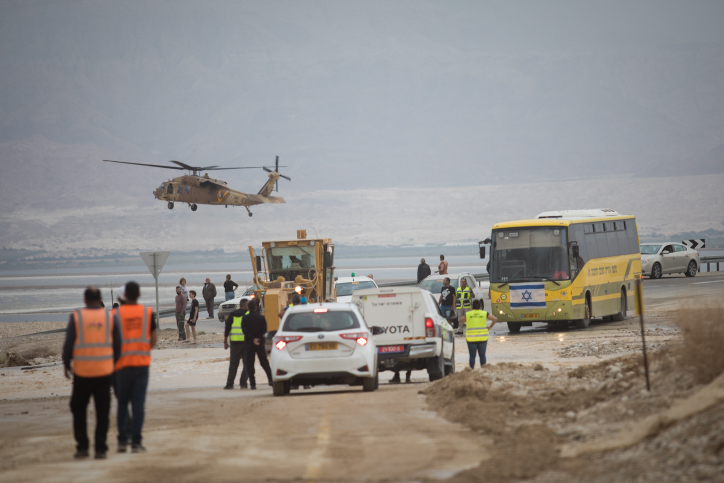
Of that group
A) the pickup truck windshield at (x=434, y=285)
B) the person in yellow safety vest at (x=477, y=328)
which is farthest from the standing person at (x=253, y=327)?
the pickup truck windshield at (x=434, y=285)

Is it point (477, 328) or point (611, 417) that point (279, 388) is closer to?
point (477, 328)

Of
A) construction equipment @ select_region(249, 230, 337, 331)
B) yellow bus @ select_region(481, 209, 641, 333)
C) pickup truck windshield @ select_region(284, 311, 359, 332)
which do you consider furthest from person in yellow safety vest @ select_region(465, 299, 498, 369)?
construction equipment @ select_region(249, 230, 337, 331)

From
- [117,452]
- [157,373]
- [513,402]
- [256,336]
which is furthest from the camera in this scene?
[157,373]

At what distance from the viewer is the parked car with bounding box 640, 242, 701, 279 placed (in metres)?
44.8

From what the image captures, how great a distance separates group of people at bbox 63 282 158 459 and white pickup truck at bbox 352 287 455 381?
7.12 m

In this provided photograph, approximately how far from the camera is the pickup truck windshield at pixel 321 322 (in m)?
14.5

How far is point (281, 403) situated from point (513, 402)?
3.74 meters

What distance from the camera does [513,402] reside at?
38.7 feet

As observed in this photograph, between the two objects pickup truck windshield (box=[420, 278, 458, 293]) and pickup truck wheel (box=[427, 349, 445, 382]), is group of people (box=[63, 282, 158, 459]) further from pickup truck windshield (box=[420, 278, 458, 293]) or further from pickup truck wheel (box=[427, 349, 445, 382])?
pickup truck windshield (box=[420, 278, 458, 293])

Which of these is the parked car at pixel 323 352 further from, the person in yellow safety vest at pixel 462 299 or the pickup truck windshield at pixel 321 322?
the person in yellow safety vest at pixel 462 299

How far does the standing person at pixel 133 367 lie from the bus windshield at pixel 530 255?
1807cm

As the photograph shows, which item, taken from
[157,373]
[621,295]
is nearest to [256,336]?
[157,373]

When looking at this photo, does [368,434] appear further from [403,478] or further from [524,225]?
[524,225]

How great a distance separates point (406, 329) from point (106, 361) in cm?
792
